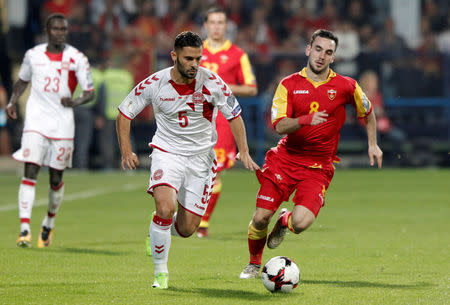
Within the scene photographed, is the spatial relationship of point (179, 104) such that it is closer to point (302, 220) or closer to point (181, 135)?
point (181, 135)

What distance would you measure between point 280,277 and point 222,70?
436 cm

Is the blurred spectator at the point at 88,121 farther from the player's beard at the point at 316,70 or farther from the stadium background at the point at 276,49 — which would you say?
the player's beard at the point at 316,70

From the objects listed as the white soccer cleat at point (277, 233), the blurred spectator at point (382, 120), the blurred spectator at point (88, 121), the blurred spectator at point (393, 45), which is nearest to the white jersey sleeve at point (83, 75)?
the white soccer cleat at point (277, 233)

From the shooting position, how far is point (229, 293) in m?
7.08

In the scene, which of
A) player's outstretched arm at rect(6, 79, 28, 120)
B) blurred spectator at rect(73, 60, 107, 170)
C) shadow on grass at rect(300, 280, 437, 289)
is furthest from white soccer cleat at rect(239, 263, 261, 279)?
blurred spectator at rect(73, 60, 107, 170)

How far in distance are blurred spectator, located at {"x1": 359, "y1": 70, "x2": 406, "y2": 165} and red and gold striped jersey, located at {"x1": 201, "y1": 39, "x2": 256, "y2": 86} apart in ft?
34.3

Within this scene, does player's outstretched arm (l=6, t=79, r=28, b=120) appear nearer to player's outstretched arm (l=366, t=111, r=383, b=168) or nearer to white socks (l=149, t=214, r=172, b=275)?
white socks (l=149, t=214, r=172, b=275)

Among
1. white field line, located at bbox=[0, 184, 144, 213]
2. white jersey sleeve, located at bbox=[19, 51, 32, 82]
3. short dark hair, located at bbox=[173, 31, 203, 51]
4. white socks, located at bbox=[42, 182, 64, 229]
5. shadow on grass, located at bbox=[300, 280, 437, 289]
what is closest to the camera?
short dark hair, located at bbox=[173, 31, 203, 51]

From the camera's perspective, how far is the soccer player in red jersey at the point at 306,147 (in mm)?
7898

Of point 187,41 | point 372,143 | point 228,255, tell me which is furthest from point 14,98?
point 372,143

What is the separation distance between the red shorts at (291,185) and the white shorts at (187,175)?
1.54 ft

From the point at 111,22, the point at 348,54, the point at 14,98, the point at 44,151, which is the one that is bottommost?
the point at 111,22

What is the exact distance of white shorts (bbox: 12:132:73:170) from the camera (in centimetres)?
1016

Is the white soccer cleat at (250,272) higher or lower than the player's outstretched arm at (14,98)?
lower
